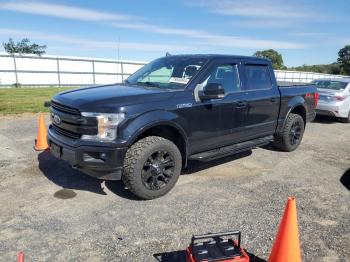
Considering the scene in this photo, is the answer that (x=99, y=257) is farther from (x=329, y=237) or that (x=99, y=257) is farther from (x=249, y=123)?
(x=249, y=123)

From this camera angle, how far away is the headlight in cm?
408

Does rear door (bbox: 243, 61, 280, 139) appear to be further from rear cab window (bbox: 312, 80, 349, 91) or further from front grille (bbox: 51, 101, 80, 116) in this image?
rear cab window (bbox: 312, 80, 349, 91)

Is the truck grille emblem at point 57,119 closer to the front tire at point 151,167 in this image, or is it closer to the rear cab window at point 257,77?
the front tire at point 151,167

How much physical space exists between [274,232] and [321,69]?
266 ft

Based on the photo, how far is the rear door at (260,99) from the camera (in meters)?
5.88

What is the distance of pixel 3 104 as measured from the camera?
13062mm

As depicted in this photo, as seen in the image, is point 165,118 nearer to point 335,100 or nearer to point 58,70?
point 335,100

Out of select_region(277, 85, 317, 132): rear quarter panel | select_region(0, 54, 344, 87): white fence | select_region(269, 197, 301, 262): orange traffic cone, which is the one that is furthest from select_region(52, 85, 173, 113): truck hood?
select_region(0, 54, 344, 87): white fence

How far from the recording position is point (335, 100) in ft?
37.1

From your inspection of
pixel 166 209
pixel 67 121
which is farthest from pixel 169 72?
pixel 166 209

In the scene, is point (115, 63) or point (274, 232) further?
point (115, 63)

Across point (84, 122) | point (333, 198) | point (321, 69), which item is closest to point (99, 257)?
point (84, 122)

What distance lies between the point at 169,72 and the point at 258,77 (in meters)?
1.81

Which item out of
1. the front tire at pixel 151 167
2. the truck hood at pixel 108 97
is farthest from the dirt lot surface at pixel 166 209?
the truck hood at pixel 108 97
